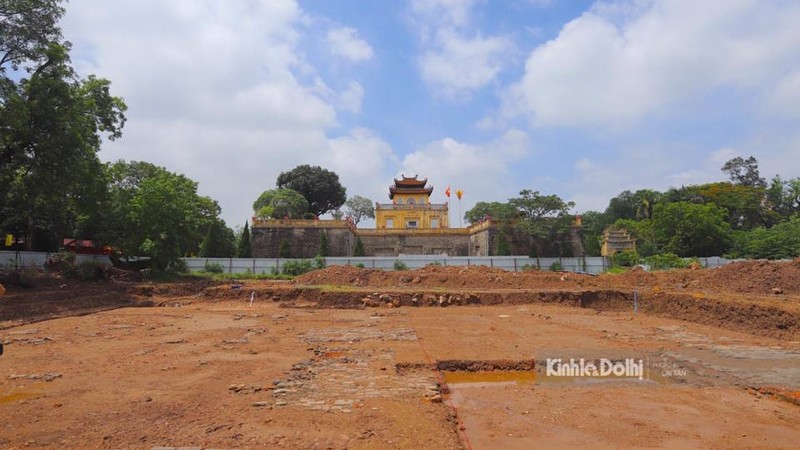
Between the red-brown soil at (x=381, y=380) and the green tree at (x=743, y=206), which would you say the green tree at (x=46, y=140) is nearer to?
the red-brown soil at (x=381, y=380)

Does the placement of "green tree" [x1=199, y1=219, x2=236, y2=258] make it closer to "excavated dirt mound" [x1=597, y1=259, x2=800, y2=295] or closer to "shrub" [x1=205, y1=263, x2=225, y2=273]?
"shrub" [x1=205, y1=263, x2=225, y2=273]

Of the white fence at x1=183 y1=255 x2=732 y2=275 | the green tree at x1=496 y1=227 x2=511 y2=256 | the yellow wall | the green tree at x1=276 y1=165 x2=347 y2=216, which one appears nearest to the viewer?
the white fence at x1=183 y1=255 x2=732 y2=275

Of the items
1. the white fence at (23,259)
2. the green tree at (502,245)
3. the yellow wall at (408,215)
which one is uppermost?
the yellow wall at (408,215)

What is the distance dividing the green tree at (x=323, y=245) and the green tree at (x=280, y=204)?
825 centimetres

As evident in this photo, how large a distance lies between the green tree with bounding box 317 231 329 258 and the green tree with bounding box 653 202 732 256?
88.4 ft

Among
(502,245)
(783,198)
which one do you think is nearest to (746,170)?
(783,198)

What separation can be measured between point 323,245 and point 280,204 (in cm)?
1200

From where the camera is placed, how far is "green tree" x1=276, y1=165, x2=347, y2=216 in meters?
51.6

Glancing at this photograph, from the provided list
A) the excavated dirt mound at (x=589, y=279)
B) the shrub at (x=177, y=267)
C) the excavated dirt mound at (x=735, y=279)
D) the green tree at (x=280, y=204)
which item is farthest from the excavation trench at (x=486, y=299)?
the green tree at (x=280, y=204)

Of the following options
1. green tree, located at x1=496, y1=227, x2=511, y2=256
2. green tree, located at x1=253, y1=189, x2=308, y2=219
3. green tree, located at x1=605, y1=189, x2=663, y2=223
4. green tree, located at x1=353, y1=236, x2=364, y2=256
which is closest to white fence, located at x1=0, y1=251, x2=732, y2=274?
green tree, located at x1=496, y1=227, x2=511, y2=256

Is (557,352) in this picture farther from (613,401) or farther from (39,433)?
(39,433)

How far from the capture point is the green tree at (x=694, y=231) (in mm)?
33553

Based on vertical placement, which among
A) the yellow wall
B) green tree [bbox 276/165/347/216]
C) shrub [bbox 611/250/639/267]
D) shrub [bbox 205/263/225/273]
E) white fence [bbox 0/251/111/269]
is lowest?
shrub [bbox 205/263/225/273]

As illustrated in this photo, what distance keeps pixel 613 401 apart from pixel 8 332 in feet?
43.1
